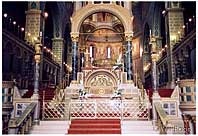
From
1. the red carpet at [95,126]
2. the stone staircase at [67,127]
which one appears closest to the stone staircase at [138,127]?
the stone staircase at [67,127]

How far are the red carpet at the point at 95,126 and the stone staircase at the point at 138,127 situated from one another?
236mm

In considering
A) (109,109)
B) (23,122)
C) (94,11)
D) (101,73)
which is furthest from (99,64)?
(23,122)

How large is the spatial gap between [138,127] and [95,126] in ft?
4.88

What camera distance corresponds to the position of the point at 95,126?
25.9ft

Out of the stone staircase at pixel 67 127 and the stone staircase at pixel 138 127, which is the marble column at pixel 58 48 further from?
the stone staircase at pixel 138 127

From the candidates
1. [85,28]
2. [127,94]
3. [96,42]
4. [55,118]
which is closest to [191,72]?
[127,94]

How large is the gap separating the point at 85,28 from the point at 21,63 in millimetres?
12419

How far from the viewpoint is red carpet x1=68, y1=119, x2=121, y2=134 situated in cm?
752

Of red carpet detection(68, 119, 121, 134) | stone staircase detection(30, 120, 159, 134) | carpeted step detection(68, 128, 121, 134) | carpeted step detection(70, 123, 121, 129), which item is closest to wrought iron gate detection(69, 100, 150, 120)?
red carpet detection(68, 119, 121, 134)

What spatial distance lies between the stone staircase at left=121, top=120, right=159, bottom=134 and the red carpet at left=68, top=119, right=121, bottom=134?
0.24 m

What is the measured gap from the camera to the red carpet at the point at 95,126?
7516mm

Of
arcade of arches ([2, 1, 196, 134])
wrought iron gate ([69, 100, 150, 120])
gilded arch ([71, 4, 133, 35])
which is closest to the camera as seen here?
arcade of arches ([2, 1, 196, 134])

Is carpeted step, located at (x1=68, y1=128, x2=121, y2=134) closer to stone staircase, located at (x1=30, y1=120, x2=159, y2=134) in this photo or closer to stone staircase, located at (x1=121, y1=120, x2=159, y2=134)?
stone staircase, located at (x1=30, y1=120, x2=159, y2=134)

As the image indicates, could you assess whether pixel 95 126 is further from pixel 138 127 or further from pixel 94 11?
pixel 94 11
